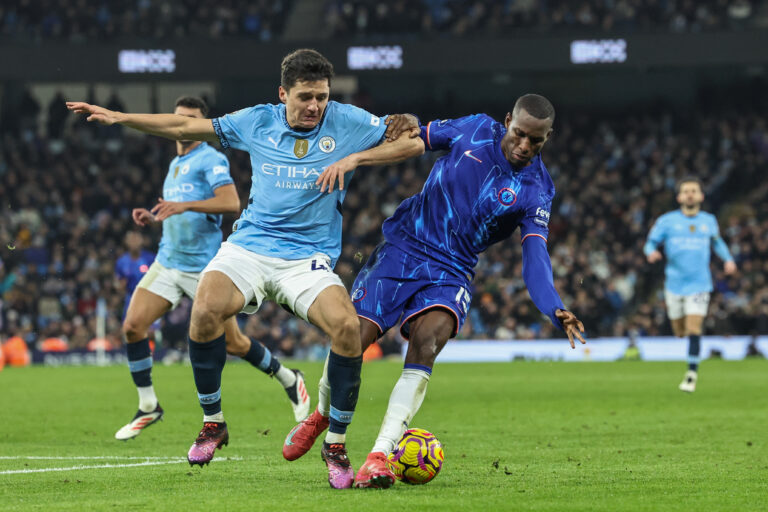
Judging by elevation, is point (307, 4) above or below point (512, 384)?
above

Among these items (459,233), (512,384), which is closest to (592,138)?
(512,384)

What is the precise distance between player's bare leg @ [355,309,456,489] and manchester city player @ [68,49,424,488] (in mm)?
237

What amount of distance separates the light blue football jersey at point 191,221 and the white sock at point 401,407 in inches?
144

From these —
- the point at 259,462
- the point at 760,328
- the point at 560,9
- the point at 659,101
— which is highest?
the point at 560,9

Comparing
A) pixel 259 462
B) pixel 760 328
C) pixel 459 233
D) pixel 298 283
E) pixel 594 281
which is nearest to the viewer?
pixel 298 283

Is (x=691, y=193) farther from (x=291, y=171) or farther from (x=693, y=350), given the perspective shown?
A: (x=291, y=171)

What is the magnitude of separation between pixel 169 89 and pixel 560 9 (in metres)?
12.0

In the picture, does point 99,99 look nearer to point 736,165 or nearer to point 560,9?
point 560,9

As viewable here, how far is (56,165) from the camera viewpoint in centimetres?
3225

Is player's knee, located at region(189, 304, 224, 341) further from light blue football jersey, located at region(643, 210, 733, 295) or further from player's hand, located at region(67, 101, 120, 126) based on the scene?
light blue football jersey, located at region(643, 210, 733, 295)

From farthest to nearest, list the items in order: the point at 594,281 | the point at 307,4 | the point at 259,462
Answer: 1. the point at 307,4
2. the point at 594,281
3. the point at 259,462

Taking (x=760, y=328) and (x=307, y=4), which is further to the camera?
(x=307, y=4)

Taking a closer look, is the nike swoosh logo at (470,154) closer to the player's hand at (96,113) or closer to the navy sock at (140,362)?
the player's hand at (96,113)

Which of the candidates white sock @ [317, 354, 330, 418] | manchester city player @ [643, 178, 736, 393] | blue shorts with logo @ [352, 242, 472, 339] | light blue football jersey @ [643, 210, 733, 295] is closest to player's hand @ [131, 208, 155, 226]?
blue shorts with logo @ [352, 242, 472, 339]
